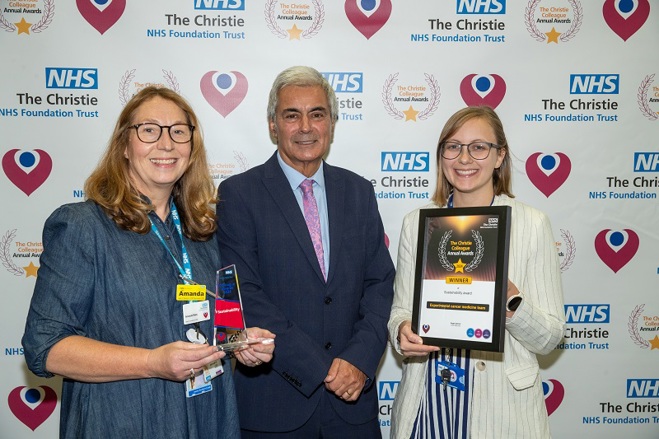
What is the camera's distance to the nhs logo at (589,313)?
3.86 m

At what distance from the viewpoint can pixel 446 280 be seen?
7.26 feet

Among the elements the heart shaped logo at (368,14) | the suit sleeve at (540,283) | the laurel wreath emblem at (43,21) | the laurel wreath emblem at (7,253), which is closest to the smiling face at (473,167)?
the suit sleeve at (540,283)

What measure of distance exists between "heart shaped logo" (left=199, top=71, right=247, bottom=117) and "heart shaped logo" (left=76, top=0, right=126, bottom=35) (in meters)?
0.72

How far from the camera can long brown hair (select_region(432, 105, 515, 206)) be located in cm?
246

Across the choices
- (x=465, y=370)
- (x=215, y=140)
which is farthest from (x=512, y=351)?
(x=215, y=140)

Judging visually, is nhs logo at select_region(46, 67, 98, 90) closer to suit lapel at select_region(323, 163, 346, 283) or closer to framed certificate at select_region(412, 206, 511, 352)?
suit lapel at select_region(323, 163, 346, 283)

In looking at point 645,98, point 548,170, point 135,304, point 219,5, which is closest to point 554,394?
point 548,170

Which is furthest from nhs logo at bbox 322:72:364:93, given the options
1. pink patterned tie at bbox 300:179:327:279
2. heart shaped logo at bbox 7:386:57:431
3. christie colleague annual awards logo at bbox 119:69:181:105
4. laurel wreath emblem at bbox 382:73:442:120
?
heart shaped logo at bbox 7:386:57:431

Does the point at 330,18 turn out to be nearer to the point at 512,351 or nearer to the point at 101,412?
the point at 512,351

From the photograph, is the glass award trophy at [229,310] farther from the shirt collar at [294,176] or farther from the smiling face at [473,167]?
the smiling face at [473,167]

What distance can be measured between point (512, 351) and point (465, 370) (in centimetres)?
22

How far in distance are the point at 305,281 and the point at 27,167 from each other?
92.3 inches

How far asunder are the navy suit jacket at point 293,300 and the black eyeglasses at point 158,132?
455mm

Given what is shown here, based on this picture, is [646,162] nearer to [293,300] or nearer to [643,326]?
[643,326]
